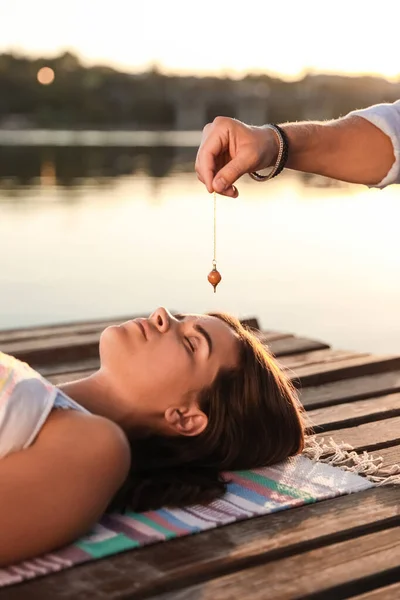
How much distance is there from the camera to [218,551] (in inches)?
99.6

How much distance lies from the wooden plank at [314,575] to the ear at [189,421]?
55 centimetres

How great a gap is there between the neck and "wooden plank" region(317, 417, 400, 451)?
0.81 meters

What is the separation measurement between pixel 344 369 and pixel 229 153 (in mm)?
1561

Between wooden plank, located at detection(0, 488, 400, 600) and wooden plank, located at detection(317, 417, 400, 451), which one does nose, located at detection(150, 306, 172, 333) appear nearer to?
wooden plank, located at detection(0, 488, 400, 600)

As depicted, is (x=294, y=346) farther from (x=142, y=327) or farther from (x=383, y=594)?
(x=383, y=594)

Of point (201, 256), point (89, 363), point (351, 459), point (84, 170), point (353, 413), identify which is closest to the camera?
point (351, 459)

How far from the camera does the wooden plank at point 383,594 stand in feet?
7.66

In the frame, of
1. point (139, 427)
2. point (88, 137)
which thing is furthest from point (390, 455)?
point (88, 137)

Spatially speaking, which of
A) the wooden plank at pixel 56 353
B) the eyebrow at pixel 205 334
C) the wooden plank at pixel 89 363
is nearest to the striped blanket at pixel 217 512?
the eyebrow at pixel 205 334

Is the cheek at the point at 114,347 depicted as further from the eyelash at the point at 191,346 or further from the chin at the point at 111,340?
the eyelash at the point at 191,346

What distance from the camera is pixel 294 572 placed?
2.44m

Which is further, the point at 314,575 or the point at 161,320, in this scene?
the point at 161,320

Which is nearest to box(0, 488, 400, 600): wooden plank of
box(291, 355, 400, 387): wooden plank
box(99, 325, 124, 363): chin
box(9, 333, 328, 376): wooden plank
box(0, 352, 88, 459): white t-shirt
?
box(0, 352, 88, 459): white t-shirt

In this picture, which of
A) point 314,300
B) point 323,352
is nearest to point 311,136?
point 323,352
